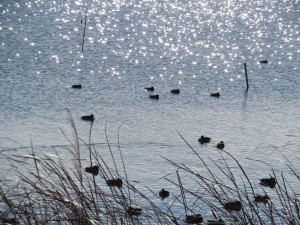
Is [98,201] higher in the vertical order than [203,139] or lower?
higher

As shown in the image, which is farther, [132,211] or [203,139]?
[203,139]

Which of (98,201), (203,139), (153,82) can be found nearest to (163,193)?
(203,139)

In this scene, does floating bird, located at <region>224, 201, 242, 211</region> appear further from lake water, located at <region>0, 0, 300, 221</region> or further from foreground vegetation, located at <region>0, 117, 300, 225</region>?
lake water, located at <region>0, 0, 300, 221</region>

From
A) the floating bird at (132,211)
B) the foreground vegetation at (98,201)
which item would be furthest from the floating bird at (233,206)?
the floating bird at (132,211)

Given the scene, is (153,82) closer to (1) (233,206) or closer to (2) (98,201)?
(1) (233,206)

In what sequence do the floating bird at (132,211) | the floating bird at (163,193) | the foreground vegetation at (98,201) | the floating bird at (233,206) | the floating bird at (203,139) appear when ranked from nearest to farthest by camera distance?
the foreground vegetation at (98,201), the floating bird at (132,211), the floating bird at (233,206), the floating bird at (163,193), the floating bird at (203,139)

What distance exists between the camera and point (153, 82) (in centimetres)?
1766

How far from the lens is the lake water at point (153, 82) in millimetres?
12570

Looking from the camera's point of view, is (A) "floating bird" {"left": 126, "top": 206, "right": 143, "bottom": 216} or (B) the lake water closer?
(A) "floating bird" {"left": 126, "top": 206, "right": 143, "bottom": 216}

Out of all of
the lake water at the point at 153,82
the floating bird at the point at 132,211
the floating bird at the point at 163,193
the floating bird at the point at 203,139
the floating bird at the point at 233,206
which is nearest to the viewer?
the floating bird at the point at 132,211

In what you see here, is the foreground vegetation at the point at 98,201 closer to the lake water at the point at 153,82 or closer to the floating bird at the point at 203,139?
the lake water at the point at 153,82

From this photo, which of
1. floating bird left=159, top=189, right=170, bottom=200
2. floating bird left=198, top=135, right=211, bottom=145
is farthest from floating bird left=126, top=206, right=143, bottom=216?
floating bird left=198, top=135, right=211, bottom=145

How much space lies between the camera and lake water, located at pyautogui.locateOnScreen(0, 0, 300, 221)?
12570 millimetres

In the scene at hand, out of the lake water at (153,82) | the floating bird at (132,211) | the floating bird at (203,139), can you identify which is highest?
the floating bird at (132,211)
